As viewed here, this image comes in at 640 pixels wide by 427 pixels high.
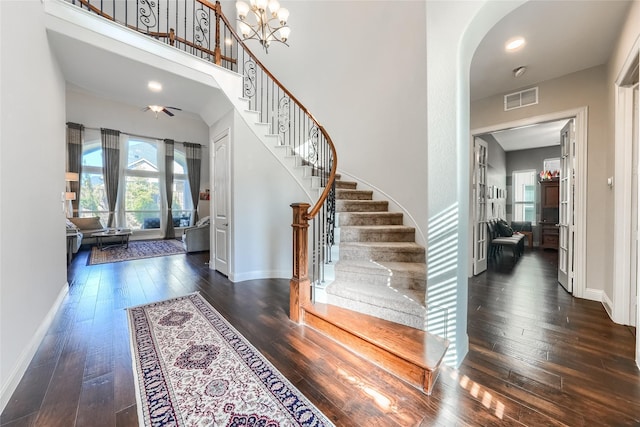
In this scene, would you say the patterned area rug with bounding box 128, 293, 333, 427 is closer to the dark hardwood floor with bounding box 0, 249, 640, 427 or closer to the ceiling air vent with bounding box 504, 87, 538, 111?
the dark hardwood floor with bounding box 0, 249, 640, 427

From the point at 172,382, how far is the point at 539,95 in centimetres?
524

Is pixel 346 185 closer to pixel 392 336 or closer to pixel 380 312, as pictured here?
pixel 380 312

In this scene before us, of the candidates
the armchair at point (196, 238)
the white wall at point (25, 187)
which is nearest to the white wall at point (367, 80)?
the armchair at point (196, 238)

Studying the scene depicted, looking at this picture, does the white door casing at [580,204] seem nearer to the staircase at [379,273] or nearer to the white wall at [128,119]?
the staircase at [379,273]

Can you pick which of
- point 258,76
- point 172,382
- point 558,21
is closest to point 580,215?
point 558,21

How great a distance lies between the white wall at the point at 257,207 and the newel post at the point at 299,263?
4.83ft

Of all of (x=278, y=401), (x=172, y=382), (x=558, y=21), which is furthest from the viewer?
(x=558, y=21)

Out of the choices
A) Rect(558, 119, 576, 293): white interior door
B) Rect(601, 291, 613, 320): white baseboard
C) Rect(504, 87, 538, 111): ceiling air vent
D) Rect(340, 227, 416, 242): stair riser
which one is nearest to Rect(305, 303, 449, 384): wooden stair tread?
Rect(340, 227, 416, 242): stair riser

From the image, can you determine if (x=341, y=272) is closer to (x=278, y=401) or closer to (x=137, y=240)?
(x=278, y=401)

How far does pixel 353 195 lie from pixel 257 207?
1537 mm

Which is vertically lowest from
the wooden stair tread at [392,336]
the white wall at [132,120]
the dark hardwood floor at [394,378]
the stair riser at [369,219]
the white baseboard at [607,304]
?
the dark hardwood floor at [394,378]

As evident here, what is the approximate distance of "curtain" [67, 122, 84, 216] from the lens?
6.54 m

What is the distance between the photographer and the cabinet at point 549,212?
6.70m

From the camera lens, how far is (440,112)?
6.17 ft
